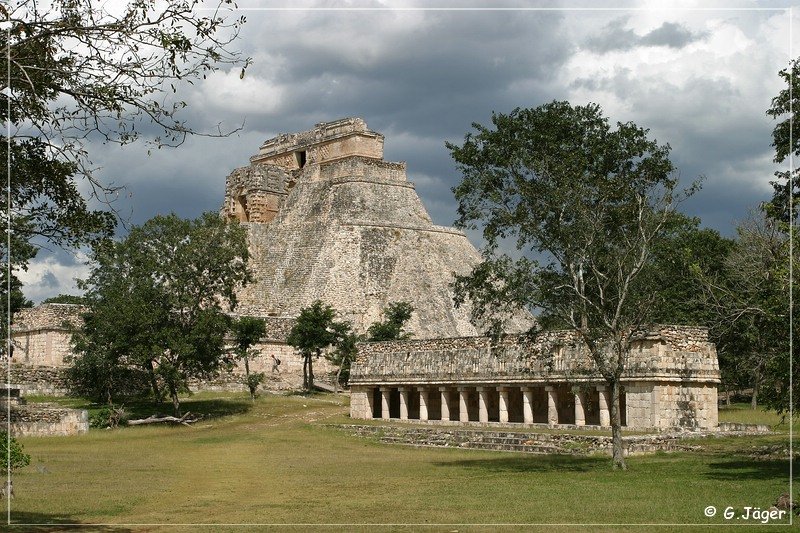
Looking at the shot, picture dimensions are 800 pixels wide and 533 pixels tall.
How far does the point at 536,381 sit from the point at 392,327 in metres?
20.4

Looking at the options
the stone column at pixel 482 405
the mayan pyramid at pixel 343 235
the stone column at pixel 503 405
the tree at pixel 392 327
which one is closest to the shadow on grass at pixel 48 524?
the stone column at pixel 503 405

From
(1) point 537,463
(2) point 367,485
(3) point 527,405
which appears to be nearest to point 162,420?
(3) point 527,405

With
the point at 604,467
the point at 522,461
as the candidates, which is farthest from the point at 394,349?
the point at 604,467

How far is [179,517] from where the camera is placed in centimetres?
1457

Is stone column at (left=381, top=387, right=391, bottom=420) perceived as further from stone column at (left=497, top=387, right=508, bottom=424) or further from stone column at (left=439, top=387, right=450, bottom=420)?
stone column at (left=497, top=387, right=508, bottom=424)

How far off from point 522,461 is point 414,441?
18.8 feet

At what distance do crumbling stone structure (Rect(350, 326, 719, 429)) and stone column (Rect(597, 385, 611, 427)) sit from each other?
1.1 inches

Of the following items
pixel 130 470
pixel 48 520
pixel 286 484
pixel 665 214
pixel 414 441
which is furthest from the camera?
pixel 414 441

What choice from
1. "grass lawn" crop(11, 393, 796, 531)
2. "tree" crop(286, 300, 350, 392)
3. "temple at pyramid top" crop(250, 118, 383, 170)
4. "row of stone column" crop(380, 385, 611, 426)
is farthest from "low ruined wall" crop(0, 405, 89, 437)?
"temple at pyramid top" crop(250, 118, 383, 170)

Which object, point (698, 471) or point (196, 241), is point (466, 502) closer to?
point (698, 471)

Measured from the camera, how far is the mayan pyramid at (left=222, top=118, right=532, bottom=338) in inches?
2440

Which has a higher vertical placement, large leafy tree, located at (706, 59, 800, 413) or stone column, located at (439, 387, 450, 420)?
large leafy tree, located at (706, 59, 800, 413)

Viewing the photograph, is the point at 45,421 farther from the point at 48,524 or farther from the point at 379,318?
the point at 379,318

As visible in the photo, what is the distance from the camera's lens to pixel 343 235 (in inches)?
2594
